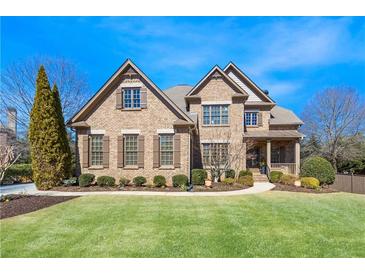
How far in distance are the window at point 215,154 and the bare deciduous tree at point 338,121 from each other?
68.1 feet

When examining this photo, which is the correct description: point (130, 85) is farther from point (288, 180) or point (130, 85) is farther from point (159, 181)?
point (288, 180)

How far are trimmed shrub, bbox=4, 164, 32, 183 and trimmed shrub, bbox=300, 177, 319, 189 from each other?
2293 cm

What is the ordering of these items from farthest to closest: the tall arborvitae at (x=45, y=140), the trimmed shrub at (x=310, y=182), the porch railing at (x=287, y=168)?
the porch railing at (x=287, y=168)
the tall arborvitae at (x=45, y=140)
the trimmed shrub at (x=310, y=182)

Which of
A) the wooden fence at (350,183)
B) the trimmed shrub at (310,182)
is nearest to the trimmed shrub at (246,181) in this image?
the trimmed shrub at (310,182)

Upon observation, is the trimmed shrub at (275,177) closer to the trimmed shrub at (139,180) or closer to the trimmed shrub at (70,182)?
the trimmed shrub at (139,180)

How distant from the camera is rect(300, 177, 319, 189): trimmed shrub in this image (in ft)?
52.3

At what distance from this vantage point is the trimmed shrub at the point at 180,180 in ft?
53.2

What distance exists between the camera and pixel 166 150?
1753 cm

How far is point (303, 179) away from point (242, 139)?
18.7 ft

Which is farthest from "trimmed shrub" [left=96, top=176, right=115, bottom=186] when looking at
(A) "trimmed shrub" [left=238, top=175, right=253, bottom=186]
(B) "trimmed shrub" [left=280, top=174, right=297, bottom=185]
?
(B) "trimmed shrub" [left=280, top=174, right=297, bottom=185]

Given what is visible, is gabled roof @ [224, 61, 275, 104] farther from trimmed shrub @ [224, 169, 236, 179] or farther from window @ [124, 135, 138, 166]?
window @ [124, 135, 138, 166]

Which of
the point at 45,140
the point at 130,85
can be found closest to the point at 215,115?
the point at 130,85

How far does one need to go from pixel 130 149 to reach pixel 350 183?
15904 millimetres
